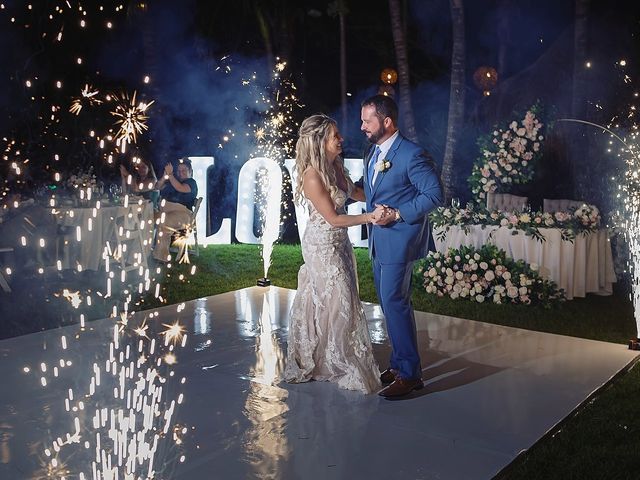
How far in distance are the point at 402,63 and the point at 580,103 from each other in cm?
549

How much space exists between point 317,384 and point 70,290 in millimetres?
4943

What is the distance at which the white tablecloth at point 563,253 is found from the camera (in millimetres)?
8656

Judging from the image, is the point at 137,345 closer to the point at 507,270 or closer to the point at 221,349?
the point at 221,349

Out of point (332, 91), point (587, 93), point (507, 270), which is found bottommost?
point (507, 270)

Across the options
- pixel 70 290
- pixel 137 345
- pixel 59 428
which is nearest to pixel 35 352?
pixel 137 345

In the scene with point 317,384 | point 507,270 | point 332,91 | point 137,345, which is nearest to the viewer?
point 317,384

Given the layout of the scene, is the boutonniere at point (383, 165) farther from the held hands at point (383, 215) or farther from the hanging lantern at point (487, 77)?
the hanging lantern at point (487, 77)

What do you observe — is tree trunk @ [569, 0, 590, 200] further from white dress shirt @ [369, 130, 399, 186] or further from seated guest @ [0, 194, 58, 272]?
seated guest @ [0, 194, 58, 272]

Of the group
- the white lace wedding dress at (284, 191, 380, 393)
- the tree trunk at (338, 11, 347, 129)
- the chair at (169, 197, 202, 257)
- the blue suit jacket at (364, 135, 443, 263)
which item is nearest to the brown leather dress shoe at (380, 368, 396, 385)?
the white lace wedding dress at (284, 191, 380, 393)

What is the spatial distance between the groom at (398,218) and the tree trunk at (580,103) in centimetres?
778

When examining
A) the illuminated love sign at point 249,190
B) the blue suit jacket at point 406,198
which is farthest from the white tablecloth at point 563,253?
the illuminated love sign at point 249,190

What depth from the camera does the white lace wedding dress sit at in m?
5.27

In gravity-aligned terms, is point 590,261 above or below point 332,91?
below

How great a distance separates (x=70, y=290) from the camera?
9.19m
